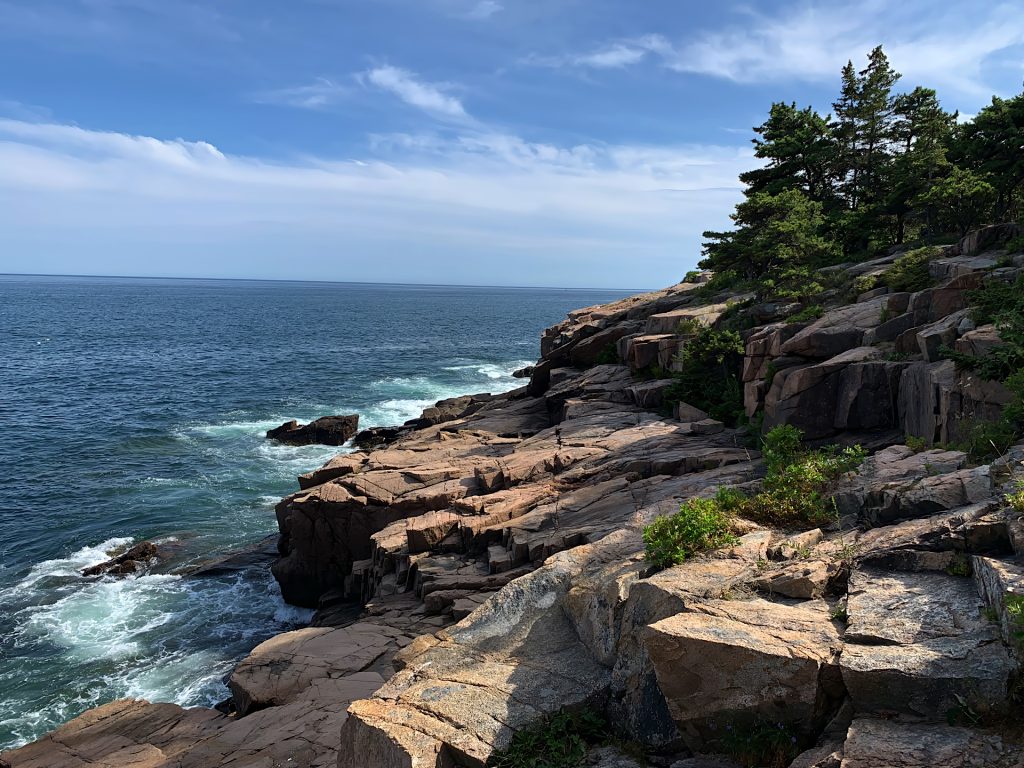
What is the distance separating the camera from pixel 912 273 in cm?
2627

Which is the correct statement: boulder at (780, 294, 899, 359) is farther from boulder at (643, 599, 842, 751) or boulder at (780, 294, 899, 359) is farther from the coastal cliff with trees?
boulder at (643, 599, 842, 751)

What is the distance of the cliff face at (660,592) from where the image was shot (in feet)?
25.0

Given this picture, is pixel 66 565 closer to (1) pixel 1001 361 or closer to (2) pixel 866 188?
(1) pixel 1001 361

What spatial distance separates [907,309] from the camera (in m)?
23.5

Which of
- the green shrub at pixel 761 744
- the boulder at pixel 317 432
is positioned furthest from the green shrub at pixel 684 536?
the boulder at pixel 317 432

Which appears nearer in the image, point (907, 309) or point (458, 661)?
point (458, 661)

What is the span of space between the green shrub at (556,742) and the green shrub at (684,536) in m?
2.69

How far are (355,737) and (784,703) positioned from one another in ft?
19.1

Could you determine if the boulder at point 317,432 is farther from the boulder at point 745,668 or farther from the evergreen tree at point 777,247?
the boulder at point 745,668

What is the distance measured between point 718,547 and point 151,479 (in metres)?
39.2

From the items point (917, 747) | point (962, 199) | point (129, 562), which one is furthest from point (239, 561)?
point (962, 199)

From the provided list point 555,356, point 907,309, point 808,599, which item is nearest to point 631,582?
point 808,599

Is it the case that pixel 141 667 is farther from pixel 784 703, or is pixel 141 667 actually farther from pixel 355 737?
pixel 784 703

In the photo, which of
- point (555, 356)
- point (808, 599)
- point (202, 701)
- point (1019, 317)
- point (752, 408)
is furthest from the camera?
point (555, 356)
